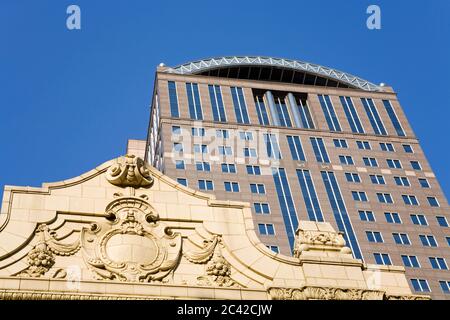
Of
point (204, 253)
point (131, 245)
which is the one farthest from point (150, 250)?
point (204, 253)

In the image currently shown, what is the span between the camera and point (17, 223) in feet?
67.9

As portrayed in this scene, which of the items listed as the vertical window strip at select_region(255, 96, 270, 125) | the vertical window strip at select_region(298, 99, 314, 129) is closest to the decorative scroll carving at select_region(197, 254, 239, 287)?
the vertical window strip at select_region(255, 96, 270, 125)

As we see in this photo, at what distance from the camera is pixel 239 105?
9538 cm

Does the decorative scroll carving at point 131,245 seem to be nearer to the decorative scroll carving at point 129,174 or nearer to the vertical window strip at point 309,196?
the decorative scroll carving at point 129,174

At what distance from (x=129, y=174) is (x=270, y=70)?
8196 cm

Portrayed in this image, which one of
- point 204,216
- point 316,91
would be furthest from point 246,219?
point 316,91

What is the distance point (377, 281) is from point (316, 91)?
8064 cm

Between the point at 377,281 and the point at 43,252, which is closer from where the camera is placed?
the point at 43,252

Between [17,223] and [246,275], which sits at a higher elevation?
[17,223]

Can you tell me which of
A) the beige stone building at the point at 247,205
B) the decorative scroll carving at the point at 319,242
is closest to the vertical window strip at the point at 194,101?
the beige stone building at the point at 247,205

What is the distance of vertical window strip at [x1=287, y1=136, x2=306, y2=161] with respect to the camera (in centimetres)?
9032

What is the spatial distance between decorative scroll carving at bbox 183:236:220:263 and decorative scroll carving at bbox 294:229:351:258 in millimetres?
2630
